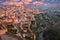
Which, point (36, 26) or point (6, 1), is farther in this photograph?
point (6, 1)

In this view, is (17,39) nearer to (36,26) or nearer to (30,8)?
(36,26)

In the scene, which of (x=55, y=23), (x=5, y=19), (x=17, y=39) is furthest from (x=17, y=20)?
(x=55, y=23)

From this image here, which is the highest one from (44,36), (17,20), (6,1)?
(6,1)

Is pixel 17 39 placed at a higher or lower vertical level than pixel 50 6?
lower

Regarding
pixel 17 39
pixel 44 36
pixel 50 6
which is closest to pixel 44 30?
pixel 44 36

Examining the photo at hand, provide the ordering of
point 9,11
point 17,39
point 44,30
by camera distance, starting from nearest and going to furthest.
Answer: point 17,39, point 44,30, point 9,11

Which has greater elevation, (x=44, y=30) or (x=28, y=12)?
(x=28, y=12)

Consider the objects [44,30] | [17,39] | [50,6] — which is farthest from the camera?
[50,6]

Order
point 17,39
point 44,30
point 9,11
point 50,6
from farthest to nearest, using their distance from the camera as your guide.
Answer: point 50,6, point 9,11, point 44,30, point 17,39

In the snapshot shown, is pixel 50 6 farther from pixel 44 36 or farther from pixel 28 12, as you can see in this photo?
pixel 44 36
